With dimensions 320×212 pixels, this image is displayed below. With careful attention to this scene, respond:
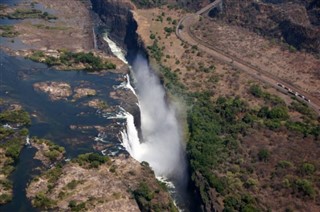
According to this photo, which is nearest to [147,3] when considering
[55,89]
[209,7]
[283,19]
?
[209,7]

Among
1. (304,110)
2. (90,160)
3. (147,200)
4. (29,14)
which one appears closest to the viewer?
(147,200)

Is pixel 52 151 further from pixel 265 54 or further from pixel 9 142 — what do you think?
pixel 265 54

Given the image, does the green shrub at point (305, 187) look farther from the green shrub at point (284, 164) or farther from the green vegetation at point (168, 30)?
the green vegetation at point (168, 30)

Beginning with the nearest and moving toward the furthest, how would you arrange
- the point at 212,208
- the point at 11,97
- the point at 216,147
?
the point at 212,208 < the point at 216,147 < the point at 11,97

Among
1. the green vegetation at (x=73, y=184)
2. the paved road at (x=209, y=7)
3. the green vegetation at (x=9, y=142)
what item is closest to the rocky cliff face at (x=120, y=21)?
the paved road at (x=209, y=7)

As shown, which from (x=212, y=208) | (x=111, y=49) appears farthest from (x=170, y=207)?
(x=111, y=49)

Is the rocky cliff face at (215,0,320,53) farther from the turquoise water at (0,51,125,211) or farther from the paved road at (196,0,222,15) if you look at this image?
the turquoise water at (0,51,125,211)

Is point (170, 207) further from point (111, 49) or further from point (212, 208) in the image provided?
point (111, 49)
